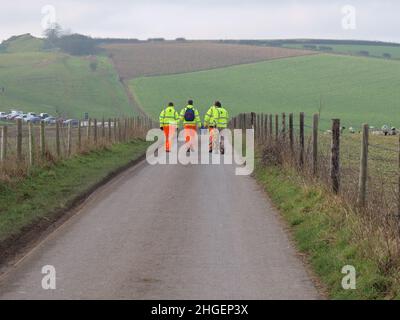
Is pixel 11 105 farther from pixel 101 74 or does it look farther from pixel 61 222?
pixel 61 222

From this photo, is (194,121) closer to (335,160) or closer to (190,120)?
(190,120)

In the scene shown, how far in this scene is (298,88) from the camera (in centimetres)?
9594

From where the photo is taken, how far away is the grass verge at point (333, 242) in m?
8.69

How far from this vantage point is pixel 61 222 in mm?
13984

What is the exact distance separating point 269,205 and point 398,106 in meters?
69.4

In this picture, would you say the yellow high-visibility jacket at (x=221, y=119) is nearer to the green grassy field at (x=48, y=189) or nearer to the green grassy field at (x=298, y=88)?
the green grassy field at (x=48, y=189)

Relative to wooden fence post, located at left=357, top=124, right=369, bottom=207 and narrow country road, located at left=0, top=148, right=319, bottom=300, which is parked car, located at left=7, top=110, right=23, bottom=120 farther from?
wooden fence post, located at left=357, top=124, right=369, bottom=207

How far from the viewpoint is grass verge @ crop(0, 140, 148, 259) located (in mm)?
13391

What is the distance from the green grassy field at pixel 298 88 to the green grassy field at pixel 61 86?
3.92 metres

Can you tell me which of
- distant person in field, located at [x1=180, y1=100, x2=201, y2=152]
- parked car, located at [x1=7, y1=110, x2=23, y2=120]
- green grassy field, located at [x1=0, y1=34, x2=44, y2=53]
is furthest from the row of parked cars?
green grassy field, located at [x1=0, y1=34, x2=44, y2=53]

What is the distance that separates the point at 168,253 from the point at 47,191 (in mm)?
7055

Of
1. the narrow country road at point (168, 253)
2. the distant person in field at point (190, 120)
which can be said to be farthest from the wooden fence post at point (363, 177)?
the distant person in field at point (190, 120)

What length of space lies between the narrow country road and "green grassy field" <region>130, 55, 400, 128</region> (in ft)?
188

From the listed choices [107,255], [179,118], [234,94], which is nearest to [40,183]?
[107,255]
